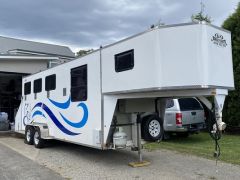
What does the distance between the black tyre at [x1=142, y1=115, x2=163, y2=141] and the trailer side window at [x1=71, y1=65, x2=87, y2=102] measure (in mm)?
1829

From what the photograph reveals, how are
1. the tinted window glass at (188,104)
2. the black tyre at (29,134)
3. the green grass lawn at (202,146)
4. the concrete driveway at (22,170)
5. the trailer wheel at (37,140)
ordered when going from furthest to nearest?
the black tyre at (29,134), the tinted window glass at (188,104), the trailer wheel at (37,140), the green grass lawn at (202,146), the concrete driveway at (22,170)

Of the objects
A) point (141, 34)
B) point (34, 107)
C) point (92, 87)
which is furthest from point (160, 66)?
point (34, 107)

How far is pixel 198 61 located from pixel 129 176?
9.86 feet

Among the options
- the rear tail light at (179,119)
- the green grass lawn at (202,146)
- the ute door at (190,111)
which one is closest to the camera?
the green grass lawn at (202,146)

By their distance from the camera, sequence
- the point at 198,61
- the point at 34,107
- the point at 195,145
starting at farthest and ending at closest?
the point at 34,107, the point at 195,145, the point at 198,61

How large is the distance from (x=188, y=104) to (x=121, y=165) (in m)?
4.92

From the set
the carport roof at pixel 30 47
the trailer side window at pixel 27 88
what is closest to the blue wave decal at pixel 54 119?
the trailer side window at pixel 27 88

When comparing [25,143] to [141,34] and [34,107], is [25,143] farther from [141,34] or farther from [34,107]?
[141,34]

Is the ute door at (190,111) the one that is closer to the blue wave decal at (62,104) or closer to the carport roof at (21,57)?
the blue wave decal at (62,104)

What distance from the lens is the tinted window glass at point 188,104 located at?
39.6 feet

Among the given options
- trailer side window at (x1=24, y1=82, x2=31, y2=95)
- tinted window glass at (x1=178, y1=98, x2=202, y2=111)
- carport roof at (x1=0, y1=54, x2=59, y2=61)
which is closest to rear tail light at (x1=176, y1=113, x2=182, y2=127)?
tinted window glass at (x1=178, y1=98, x2=202, y2=111)

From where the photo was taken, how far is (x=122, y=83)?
24.8 feet

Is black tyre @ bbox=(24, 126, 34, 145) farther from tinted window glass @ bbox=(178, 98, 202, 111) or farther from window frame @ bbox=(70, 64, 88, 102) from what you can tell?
tinted window glass @ bbox=(178, 98, 202, 111)

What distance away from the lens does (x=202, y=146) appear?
11.2m
